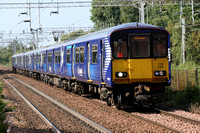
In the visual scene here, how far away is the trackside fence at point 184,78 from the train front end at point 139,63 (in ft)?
14.3

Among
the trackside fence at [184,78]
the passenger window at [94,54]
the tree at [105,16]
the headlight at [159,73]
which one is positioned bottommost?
the trackside fence at [184,78]

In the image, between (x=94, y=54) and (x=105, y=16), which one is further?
(x=105, y=16)

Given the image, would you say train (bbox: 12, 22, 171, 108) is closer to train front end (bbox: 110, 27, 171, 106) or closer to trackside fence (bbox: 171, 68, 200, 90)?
train front end (bbox: 110, 27, 171, 106)

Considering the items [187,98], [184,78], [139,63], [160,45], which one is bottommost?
[187,98]

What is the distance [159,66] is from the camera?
1183 centimetres

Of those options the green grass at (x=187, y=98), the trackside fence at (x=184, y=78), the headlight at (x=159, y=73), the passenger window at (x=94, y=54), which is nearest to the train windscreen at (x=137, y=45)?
the headlight at (x=159, y=73)

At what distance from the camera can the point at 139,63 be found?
37.9ft

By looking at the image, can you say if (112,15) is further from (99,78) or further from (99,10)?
(99,78)

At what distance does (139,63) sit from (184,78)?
18.7ft

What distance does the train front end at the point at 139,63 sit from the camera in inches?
452

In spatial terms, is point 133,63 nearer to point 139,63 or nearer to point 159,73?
point 139,63

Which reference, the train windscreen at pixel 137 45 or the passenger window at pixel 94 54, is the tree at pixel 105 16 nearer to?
the passenger window at pixel 94 54

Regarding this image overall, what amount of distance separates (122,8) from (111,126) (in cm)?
5825

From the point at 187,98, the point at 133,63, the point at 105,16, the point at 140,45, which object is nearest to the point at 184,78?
the point at 187,98
